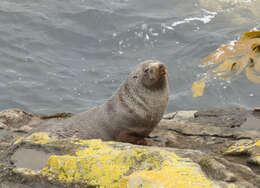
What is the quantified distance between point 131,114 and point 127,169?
236 cm

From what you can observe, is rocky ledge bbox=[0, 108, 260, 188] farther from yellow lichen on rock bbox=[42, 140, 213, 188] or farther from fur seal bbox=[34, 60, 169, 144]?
fur seal bbox=[34, 60, 169, 144]

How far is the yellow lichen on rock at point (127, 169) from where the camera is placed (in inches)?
93.5

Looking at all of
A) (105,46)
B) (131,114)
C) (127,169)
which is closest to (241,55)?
(127,169)

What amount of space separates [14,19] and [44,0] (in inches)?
107

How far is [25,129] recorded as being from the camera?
6.06 meters

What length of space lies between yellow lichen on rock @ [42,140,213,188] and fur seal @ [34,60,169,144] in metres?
2.01

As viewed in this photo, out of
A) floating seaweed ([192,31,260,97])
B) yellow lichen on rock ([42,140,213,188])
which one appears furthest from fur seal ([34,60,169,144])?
yellow lichen on rock ([42,140,213,188])

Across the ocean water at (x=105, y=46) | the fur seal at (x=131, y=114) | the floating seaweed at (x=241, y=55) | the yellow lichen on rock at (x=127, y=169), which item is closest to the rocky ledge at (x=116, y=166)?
the yellow lichen on rock at (x=127, y=169)

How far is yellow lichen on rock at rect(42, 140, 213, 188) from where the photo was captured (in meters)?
2.38

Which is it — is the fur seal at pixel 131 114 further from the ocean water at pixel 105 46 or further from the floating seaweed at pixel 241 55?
the ocean water at pixel 105 46

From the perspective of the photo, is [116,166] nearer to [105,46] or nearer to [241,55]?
[241,55]

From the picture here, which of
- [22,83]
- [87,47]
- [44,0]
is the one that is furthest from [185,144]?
[44,0]

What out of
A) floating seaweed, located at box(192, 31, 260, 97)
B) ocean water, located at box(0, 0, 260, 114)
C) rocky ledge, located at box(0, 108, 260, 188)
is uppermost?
floating seaweed, located at box(192, 31, 260, 97)

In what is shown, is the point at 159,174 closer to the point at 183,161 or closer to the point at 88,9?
the point at 183,161
